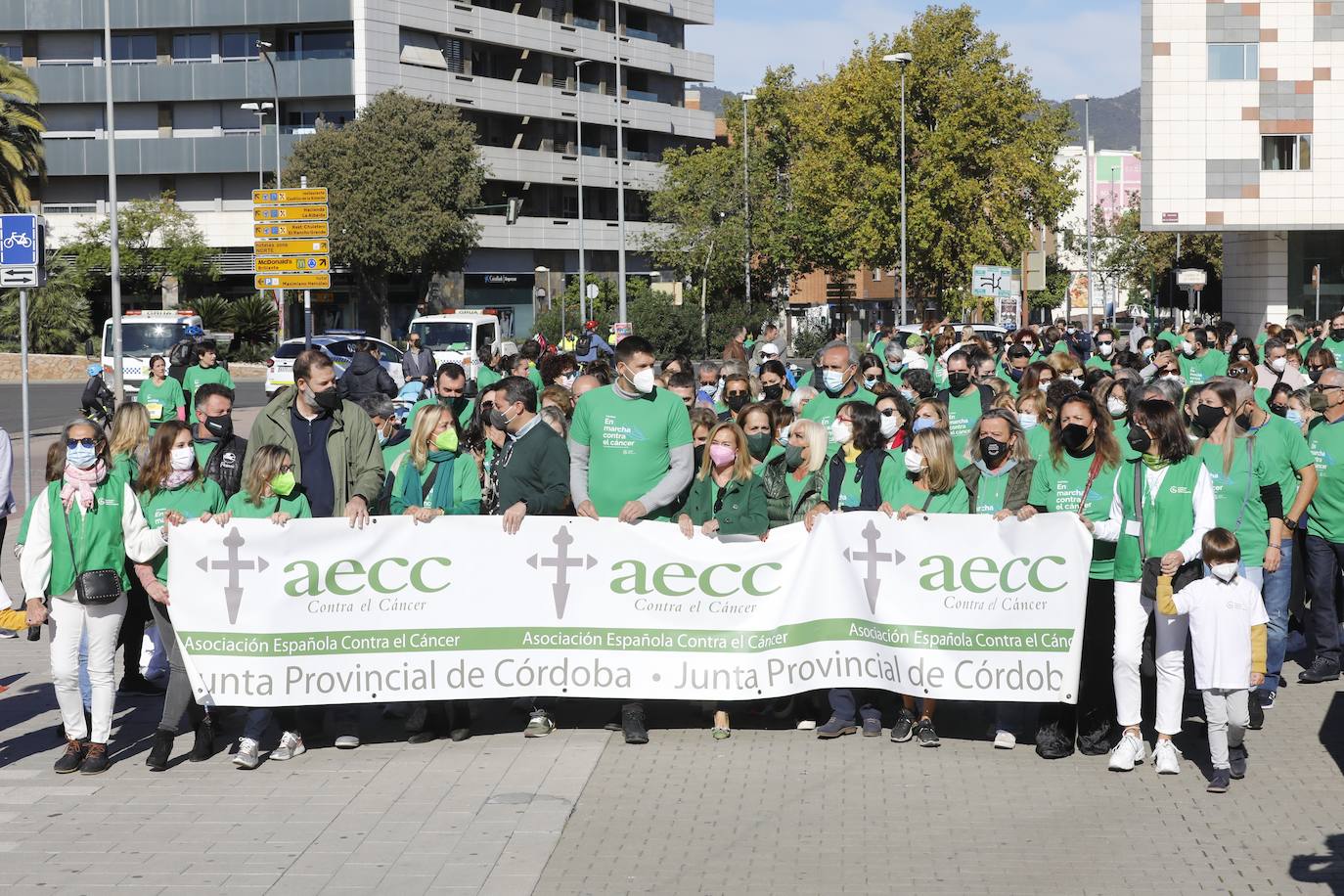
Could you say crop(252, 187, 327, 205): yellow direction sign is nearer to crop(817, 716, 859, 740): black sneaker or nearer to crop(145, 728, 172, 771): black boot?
crop(145, 728, 172, 771): black boot

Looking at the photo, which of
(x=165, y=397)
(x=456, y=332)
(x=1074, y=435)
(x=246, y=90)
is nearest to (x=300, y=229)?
(x=456, y=332)

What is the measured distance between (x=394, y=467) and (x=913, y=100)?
4856 centimetres

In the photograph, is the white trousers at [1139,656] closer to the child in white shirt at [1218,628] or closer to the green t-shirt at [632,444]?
the child in white shirt at [1218,628]

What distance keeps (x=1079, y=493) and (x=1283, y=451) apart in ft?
6.05

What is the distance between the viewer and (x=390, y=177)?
6284 cm

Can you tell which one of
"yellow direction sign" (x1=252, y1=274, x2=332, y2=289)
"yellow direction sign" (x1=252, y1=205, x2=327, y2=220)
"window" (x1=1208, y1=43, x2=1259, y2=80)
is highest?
"window" (x1=1208, y1=43, x2=1259, y2=80)

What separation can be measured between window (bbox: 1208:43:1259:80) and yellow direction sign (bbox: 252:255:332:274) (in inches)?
1066

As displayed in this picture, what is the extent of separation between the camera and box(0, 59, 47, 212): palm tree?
5166 cm

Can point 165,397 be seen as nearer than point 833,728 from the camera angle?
No

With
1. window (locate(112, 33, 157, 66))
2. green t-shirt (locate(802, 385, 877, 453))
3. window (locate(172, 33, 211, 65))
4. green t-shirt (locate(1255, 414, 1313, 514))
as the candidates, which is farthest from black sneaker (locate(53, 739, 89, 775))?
window (locate(112, 33, 157, 66))

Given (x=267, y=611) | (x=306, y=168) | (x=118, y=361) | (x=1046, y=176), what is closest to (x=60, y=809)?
(x=267, y=611)

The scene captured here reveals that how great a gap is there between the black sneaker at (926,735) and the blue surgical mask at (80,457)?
4391 mm

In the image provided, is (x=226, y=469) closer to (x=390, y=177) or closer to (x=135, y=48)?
(x=390, y=177)

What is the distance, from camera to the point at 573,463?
9406 millimetres
